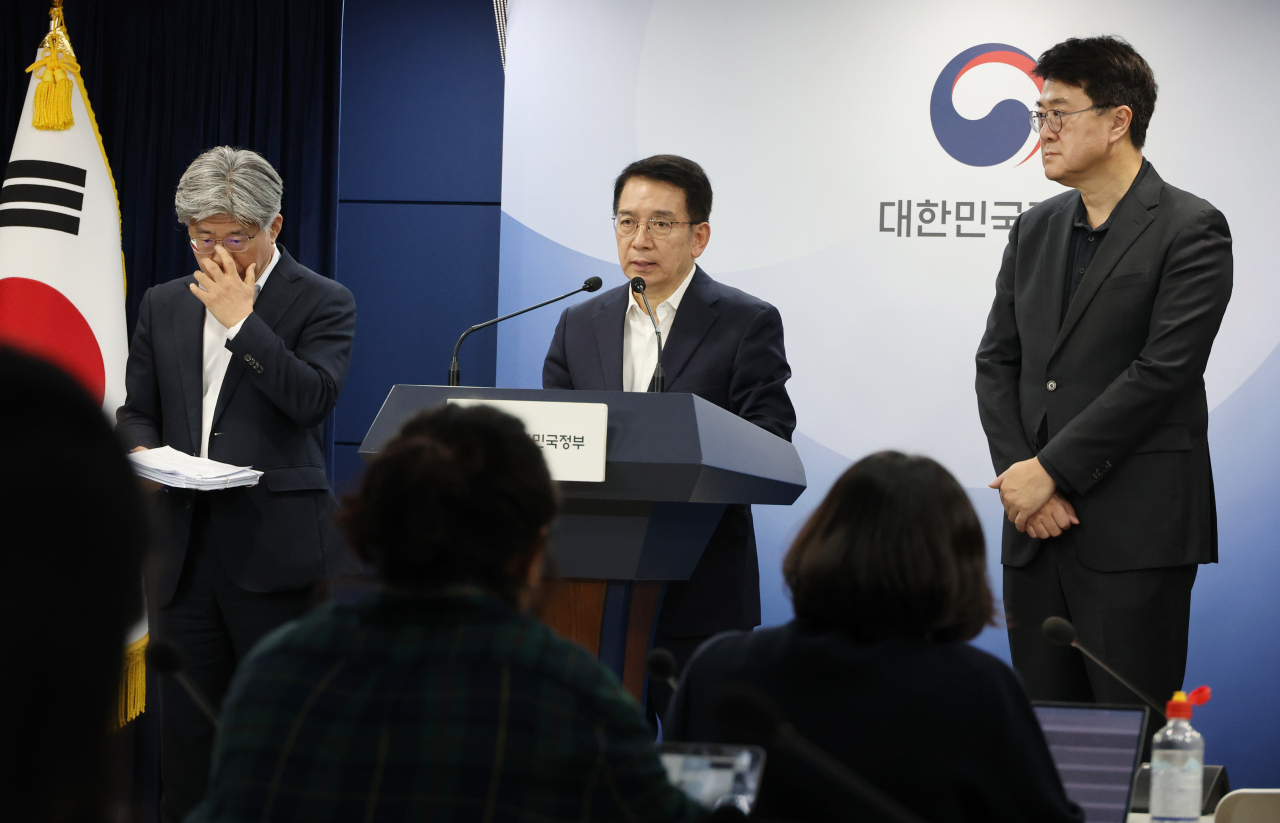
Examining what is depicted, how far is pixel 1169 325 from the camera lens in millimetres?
2473

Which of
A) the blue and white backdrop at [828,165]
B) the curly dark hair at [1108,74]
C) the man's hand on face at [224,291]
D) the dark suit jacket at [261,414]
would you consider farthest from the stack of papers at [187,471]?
the curly dark hair at [1108,74]

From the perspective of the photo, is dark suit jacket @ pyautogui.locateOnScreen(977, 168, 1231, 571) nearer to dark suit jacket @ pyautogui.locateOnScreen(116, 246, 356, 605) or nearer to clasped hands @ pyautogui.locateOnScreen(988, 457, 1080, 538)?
clasped hands @ pyautogui.locateOnScreen(988, 457, 1080, 538)

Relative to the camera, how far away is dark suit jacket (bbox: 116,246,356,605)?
105 inches

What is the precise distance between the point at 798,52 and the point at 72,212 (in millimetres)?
2379

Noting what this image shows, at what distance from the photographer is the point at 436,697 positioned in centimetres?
105

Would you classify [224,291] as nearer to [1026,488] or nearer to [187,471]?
[187,471]

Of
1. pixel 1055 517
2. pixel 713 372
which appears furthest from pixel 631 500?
pixel 1055 517

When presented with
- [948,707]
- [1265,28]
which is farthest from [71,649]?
A: [1265,28]

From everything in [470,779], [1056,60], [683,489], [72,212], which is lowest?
[470,779]

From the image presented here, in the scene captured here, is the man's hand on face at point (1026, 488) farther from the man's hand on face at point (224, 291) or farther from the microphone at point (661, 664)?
the man's hand on face at point (224, 291)

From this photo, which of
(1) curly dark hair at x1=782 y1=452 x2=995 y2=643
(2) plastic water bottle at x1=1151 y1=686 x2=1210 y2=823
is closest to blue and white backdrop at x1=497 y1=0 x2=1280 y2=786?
(2) plastic water bottle at x1=1151 y1=686 x2=1210 y2=823

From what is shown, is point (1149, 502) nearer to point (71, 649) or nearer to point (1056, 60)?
point (1056, 60)

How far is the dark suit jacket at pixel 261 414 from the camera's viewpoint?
105 inches

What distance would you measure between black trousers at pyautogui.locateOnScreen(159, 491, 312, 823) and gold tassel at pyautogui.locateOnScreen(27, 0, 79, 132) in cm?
178
